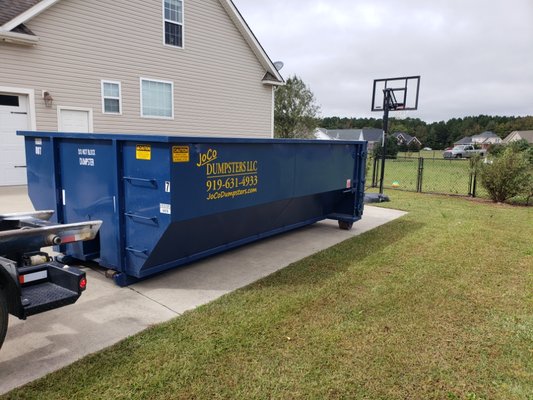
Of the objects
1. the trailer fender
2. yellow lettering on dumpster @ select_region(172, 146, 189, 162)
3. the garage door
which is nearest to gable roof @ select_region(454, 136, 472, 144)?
the garage door

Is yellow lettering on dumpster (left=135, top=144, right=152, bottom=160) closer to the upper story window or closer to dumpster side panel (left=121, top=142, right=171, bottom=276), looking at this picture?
dumpster side panel (left=121, top=142, right=171, bottom=276)

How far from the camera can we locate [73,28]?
10.9 m

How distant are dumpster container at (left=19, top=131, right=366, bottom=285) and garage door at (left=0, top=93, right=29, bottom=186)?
6.09 m

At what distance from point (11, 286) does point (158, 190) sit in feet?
5.49

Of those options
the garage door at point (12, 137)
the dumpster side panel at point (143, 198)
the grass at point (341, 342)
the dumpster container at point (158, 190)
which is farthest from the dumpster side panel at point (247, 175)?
the garage door at point (12, 137)

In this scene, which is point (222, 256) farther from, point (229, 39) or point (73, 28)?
point (229, 39)

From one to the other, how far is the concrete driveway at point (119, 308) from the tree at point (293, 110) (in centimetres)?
2877

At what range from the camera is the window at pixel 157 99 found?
1284cm

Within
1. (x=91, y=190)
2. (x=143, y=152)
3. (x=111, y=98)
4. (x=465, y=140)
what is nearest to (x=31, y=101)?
(x=111, y=98)

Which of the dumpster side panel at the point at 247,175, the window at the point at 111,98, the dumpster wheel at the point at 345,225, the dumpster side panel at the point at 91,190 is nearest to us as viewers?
the dumpster side panel at the point at 247,175

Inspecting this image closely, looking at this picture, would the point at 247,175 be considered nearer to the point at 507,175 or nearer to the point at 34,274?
the point at 34,274

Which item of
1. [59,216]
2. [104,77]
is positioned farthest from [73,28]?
[59,216]

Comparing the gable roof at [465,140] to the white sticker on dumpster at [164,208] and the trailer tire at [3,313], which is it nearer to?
the white sticker on dumpster at [164,208]

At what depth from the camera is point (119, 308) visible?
3959 mm
